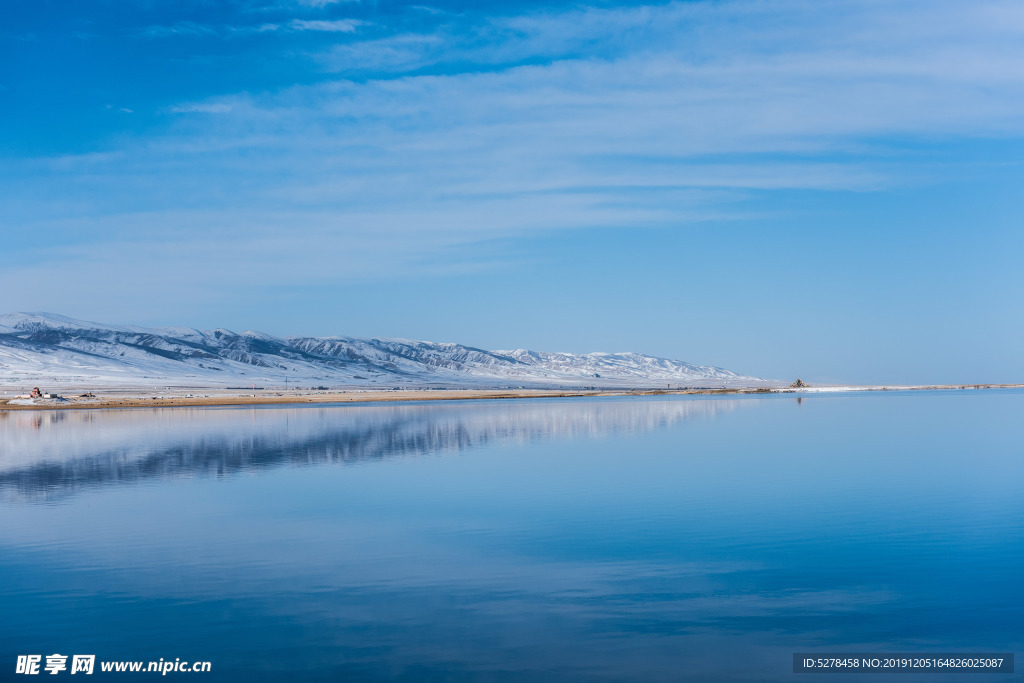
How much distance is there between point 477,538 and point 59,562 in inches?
253

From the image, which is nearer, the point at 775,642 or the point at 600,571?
the point at 775,642

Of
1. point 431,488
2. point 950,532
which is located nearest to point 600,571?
point 950,532

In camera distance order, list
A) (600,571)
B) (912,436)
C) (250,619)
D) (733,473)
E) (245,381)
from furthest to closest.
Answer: (245,381)
(912,436)
(733,473)
(600,571)
(250,619)

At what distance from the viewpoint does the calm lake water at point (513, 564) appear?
360 inches

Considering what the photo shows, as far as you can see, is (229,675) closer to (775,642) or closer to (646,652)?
(646,652)

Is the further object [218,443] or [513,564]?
[218,443]

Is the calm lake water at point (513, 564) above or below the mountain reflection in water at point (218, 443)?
above

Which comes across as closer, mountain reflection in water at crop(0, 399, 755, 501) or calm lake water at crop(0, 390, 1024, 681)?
calm lake water at crop(0, 390, 1024, 681)

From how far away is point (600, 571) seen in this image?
1241cm

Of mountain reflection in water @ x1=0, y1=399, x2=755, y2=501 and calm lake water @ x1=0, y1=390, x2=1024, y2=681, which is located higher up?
calm lake water @ x1=0, y1=390, x2=1024, y2=681

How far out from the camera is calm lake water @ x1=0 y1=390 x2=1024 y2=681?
916 centimetres

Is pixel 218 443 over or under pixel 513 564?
under

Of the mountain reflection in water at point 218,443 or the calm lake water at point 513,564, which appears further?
the mountain reflection in water at point 218,443

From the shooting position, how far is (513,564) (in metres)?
13.0
